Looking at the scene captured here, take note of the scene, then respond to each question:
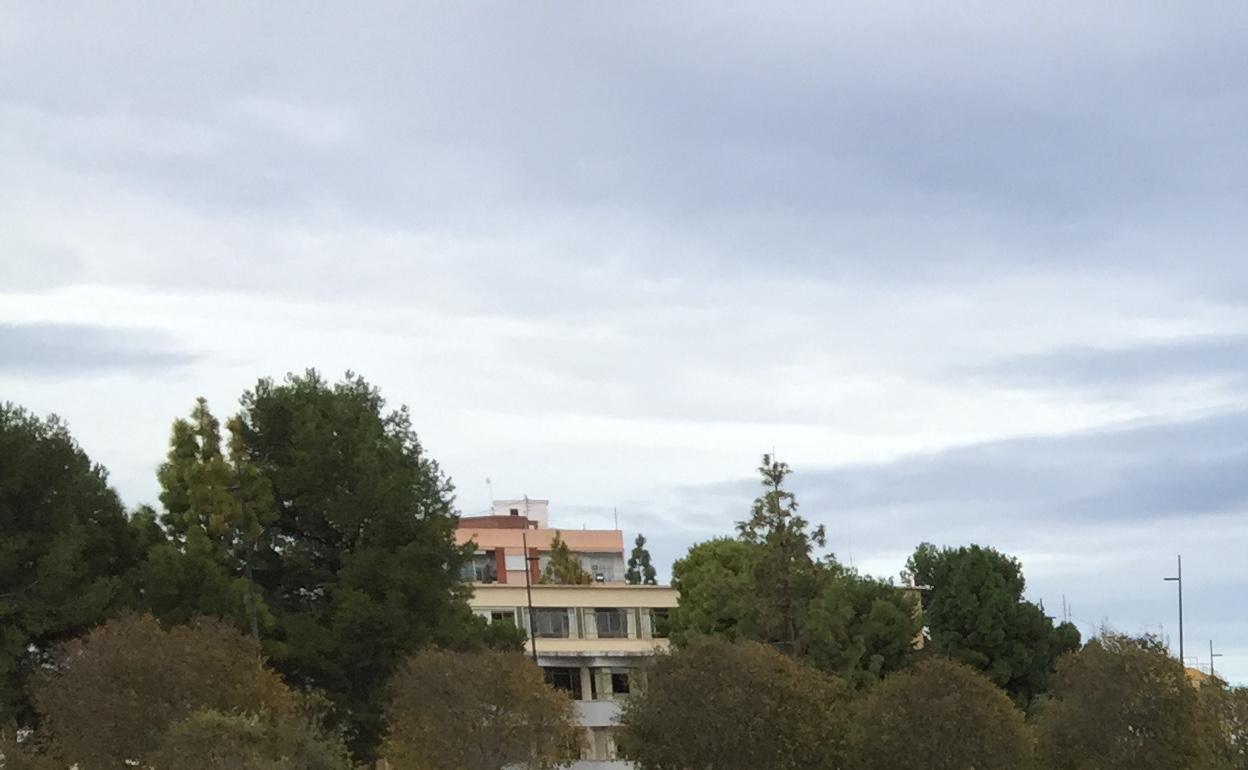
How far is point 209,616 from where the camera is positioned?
211 feet

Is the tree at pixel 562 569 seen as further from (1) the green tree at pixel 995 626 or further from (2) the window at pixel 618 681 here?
(1) the green tree at pixel 995 626

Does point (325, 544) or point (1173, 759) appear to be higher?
point (325, 544)

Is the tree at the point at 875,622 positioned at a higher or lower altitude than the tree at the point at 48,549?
lower

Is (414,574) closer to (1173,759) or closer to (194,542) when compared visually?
(194,542)

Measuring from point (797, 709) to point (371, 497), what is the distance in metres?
16.7

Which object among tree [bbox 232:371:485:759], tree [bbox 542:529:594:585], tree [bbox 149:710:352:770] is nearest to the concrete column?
tree [bbox 542:529:594:585]

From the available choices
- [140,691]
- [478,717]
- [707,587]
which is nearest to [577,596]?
[707,587]

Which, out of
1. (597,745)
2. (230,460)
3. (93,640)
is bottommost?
(597,745)

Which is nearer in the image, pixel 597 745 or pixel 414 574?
pixel 414 574

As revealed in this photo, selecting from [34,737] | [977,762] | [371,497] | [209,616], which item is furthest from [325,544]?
[977,762]

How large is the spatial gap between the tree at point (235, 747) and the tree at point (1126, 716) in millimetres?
24264

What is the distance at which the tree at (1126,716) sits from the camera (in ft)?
205

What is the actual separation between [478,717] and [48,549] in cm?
1638

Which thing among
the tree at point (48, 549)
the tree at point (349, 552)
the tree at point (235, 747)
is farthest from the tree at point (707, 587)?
the tree at point (235, 747)
